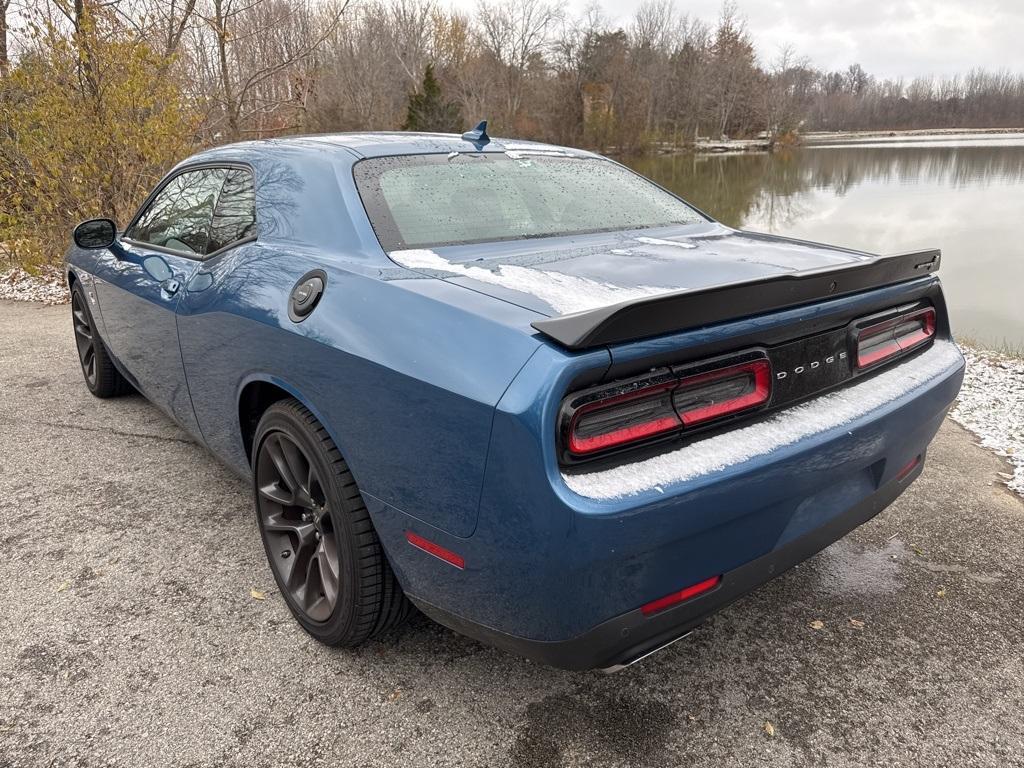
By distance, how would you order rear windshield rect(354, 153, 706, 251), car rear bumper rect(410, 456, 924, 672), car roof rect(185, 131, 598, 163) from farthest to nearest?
car roof rect(185, 131, 598, 163) → rear windshield rect(354, 153, 706, 251) → car rear bumper rect(410, 456, 924, 672)

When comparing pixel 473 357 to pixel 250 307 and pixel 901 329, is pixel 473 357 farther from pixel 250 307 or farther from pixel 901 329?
pixel 901 329

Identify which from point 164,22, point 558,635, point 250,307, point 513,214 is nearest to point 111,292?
point 250,307

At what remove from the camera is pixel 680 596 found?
1604 millimetres

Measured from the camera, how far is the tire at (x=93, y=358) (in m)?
4.32

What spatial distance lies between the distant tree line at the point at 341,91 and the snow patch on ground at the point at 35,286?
43cm

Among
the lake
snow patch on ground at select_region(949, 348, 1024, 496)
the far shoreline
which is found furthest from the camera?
the far shoreline

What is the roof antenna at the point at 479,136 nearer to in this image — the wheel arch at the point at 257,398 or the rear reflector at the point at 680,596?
the wheel arch at the point at 257,398

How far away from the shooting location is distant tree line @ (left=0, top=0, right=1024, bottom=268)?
822 cm

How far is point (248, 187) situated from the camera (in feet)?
8.85

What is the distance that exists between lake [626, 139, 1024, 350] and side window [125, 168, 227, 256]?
5.31m

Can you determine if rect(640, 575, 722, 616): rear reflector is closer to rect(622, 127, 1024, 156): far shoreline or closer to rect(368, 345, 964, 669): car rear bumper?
rect(368, 345, 964, 669): car rear bumper

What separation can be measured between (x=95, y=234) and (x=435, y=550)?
297 cm

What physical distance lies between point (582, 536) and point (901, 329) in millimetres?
1418

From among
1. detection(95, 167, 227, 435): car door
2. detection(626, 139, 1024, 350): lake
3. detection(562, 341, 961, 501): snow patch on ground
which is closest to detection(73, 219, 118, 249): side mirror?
detection(95, 167, 227, 435): car door
